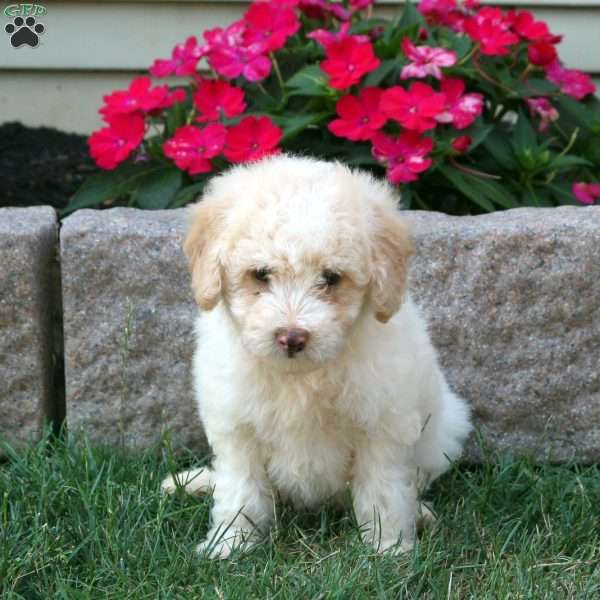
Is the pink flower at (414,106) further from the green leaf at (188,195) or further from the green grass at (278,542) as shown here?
the green grass at (278,542)

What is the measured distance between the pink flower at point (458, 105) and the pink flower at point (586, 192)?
0.50 metres

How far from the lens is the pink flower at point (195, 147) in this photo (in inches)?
172

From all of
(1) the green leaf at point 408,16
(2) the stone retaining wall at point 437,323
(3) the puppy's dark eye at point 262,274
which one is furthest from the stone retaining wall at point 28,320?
(1) the green leaf at point 408,16

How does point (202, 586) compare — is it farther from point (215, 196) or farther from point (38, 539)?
point (215, 196)

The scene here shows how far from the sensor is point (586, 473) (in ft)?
13.3

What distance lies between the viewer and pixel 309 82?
4.48 meters

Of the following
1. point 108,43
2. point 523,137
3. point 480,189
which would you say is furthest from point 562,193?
point 108,43

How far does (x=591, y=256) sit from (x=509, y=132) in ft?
3.41

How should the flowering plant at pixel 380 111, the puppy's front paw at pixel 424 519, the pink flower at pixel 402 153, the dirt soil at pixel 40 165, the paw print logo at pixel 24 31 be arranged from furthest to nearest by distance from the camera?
the paw print logo at pixel 24 31 → the dirt soil at pixel 40 165 → the flowering plant at pixel 380 111 → the pink flower at pixel 402 153 → the puppy's front paw at pixel 424 519

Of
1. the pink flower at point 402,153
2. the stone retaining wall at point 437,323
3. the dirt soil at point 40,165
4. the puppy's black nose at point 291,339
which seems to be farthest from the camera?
the dirt soil at point 40,165

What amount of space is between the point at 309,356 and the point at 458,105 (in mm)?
1816

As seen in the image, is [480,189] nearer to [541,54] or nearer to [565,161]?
[565,161]

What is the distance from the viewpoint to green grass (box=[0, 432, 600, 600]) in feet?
10.3

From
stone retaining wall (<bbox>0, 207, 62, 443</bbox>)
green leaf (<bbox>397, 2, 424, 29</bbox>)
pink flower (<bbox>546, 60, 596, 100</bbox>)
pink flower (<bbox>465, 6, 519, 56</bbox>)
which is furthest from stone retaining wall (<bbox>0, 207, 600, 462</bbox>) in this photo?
green leaf (<bbox>397, 2, 424, 29</bbox>)
